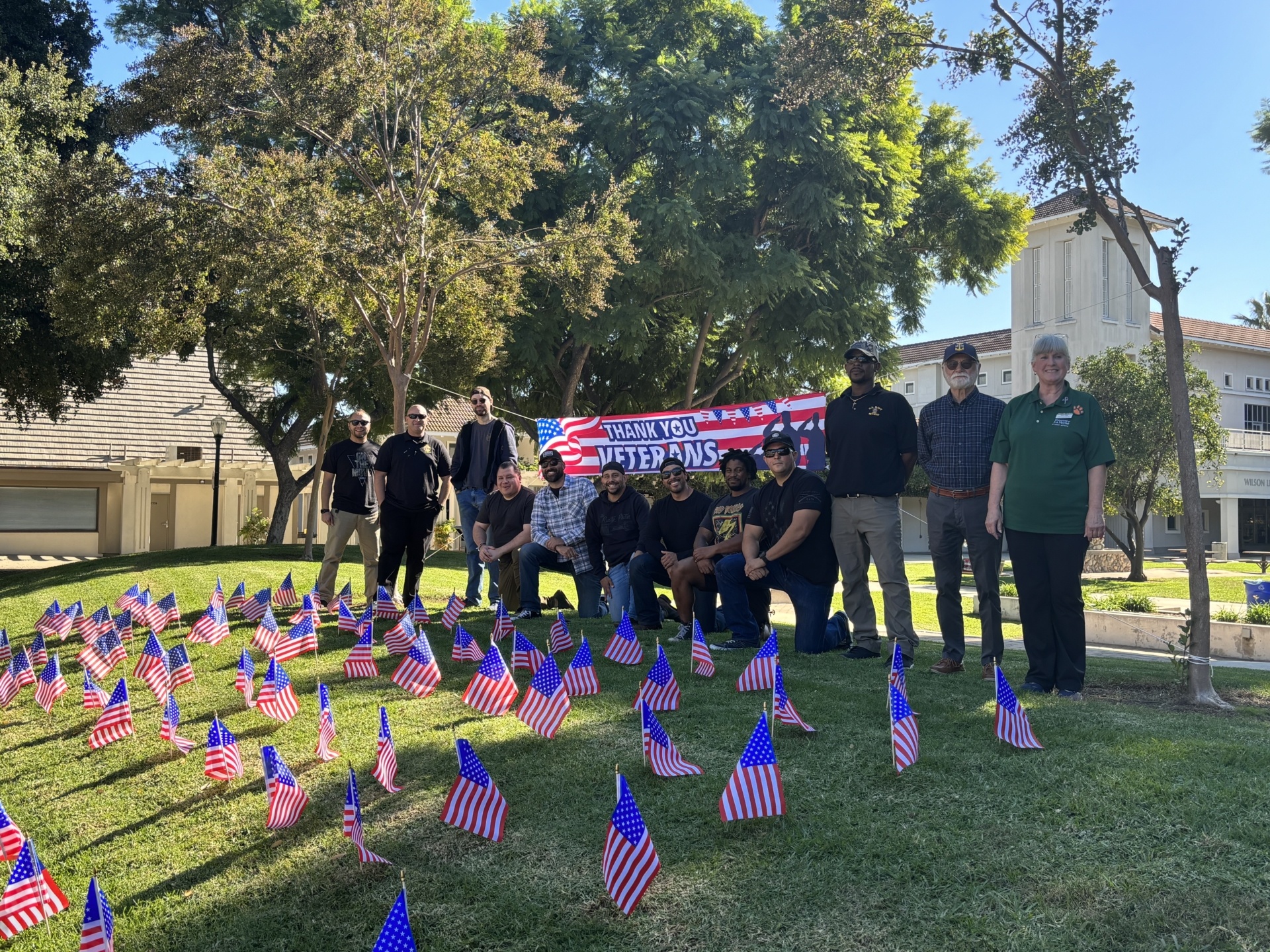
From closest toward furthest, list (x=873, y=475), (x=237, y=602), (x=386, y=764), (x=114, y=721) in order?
(x=386, y=764) < (x=114, y=721) < (x=873, y=475) < (x=237, y=602)

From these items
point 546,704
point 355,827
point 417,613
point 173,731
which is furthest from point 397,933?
point 417,613

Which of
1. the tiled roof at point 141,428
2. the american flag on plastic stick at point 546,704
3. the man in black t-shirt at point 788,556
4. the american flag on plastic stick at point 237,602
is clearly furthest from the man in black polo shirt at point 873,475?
the tiled roof at point 141,428

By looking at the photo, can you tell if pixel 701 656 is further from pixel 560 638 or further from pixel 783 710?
pixel 783 710

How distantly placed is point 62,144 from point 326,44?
932 cm

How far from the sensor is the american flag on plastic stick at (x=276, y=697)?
577cm

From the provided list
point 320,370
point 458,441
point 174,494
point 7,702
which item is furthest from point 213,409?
point 7,702

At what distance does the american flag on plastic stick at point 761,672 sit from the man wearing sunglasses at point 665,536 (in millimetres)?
2633

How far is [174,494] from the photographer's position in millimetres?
37344

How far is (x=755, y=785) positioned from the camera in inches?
150

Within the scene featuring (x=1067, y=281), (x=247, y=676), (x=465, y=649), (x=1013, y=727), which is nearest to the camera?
(x=1013, y=727)

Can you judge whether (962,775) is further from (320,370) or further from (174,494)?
(174,494)

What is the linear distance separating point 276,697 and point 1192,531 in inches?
220

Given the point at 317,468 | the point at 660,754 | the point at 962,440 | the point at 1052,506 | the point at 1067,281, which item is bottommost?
the point at 660,754

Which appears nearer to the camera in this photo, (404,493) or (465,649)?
(465,649)
